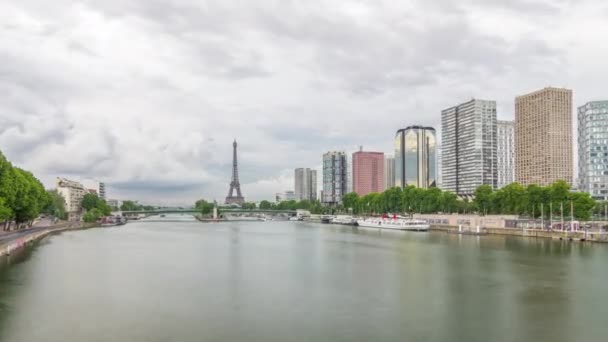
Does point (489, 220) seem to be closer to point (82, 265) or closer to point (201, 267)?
point (201, 267)

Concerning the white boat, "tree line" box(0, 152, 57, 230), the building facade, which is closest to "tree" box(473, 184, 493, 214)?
the white boat

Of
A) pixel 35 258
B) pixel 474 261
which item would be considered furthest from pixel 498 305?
pixel 35 258

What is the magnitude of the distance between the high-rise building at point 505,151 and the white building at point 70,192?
410 feet

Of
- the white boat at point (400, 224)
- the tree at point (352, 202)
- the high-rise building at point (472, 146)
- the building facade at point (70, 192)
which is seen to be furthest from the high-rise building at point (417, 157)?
the building facade at point (70, 192)

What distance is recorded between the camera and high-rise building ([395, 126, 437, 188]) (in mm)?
187750

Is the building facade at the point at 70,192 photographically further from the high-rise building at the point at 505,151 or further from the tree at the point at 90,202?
the high-rise building at the point at 505,151

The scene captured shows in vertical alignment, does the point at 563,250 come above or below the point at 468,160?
below

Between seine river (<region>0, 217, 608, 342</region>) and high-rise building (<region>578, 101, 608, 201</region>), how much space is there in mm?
95759

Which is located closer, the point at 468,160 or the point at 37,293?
the point at 37,293

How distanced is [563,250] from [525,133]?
119m

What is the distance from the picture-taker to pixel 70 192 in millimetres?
176250

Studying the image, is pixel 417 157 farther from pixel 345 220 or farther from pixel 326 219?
pixel 345 220

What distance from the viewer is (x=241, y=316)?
20.4 metres

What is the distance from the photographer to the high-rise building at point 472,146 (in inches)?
5920
